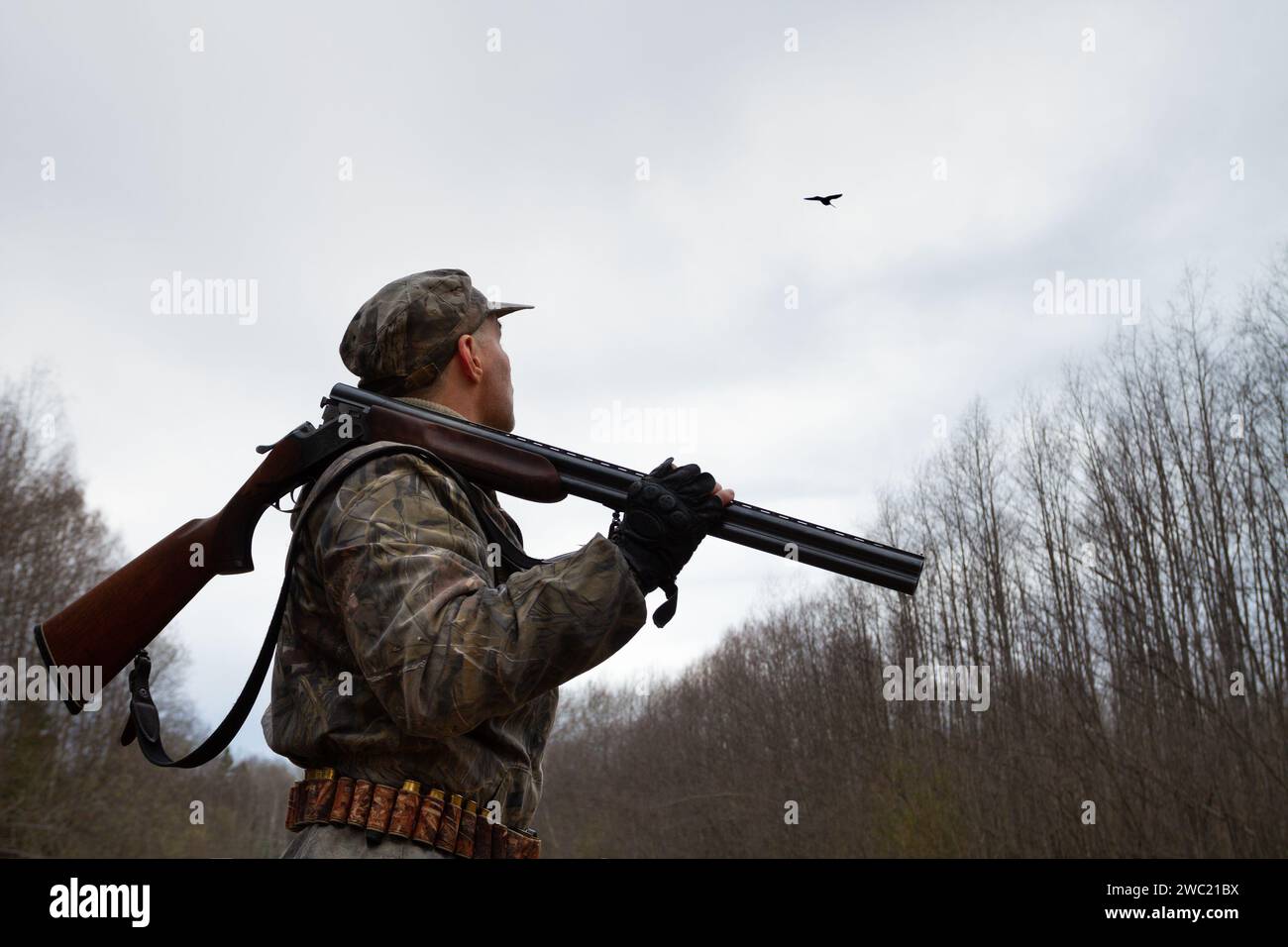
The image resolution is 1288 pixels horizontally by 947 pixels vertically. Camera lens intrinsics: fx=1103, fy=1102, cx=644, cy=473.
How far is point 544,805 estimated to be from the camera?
55906 mm

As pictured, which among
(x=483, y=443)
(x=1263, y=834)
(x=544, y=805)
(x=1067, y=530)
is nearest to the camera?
(x=483, y=443)

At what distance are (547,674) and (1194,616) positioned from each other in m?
16.9

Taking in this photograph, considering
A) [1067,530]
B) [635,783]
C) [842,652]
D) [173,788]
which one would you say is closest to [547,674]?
[1067,530]

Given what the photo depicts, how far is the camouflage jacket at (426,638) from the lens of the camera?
245cm

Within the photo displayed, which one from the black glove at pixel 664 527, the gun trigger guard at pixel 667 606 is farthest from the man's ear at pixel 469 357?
the gun trigger guard at pixel 667 606

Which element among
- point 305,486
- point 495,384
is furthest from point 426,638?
point 495,384

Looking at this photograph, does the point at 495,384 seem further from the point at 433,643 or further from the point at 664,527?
the point at 433,643

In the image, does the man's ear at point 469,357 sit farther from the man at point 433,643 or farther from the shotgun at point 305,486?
the man at point 433,643

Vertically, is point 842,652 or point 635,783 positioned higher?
point 842,652

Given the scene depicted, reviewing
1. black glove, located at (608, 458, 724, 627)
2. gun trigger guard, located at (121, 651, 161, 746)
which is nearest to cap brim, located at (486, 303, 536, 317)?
black glove, located at (608, 458, 724, 627)

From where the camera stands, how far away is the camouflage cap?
3.39 metres

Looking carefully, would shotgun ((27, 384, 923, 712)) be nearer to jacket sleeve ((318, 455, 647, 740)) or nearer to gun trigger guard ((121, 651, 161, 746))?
gun trigger guard ((121, 651, 161, 746))

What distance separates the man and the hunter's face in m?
0.38
